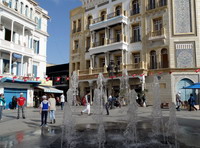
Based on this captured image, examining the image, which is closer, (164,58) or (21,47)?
(164,58)

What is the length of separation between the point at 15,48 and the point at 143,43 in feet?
54.4

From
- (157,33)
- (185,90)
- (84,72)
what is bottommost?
(185,90)

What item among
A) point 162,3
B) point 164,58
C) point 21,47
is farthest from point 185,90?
point 21,47

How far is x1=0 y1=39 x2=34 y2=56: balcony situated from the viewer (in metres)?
24.1

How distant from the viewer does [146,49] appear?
25.3 meters

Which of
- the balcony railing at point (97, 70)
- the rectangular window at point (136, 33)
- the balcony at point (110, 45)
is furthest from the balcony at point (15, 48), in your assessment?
the rectangular window at point (136, 33)

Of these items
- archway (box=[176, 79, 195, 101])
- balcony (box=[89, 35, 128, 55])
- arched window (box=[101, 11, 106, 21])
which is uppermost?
arched window (box=[101, 11, 106, 21])

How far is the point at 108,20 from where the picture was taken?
28312 mm

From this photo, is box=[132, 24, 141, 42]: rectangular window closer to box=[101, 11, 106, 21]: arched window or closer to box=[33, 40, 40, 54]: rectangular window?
box=[101, 11, 106, 21]: arched window

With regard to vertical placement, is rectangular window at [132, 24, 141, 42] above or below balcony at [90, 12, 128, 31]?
below

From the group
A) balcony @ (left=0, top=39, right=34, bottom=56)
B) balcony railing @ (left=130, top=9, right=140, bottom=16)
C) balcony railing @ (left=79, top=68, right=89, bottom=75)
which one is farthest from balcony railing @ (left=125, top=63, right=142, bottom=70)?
balcony @ (left=0, top=39, right=34, bottom=56)

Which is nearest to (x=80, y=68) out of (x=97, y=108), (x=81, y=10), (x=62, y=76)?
(x=62, y=76)

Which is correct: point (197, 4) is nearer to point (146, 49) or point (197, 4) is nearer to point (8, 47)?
point (146, 49)

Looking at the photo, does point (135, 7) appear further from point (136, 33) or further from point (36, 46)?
point (36, 46)
